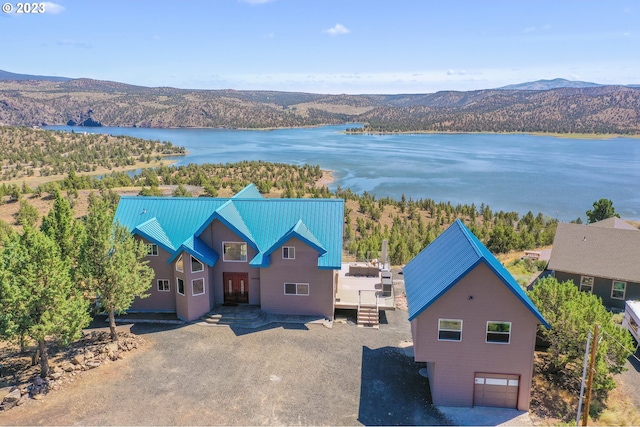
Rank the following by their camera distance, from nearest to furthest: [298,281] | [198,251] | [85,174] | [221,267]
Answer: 1. [198,251]
2. [298,281]
3. [221,267]
4. [85,174]

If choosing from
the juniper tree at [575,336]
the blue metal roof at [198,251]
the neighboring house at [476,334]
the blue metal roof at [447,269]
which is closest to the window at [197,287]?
the blue metal roof at [198,251]

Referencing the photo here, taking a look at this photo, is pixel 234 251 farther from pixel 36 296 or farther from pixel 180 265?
pixel 36 296

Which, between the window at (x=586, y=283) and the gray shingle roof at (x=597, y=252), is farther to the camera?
the window at (x=586, y=283)

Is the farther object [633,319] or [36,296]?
[633,319]

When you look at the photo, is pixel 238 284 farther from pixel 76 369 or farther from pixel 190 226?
pixel 76 369

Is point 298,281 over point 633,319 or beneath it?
over

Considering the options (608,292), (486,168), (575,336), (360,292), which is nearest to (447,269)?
(575,336)

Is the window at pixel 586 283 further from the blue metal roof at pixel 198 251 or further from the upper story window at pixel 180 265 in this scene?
the upper story window at pixel 180 265

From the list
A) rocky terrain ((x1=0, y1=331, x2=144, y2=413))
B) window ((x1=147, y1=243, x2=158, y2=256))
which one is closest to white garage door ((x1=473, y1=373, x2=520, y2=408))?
rocky terrain ((x1=0, y1=331, x2=144, y2=413))
